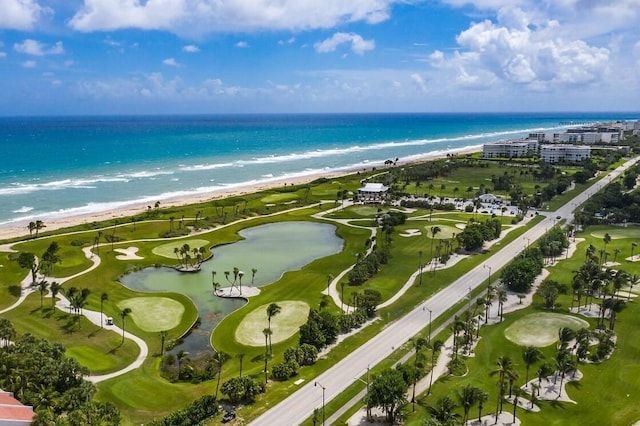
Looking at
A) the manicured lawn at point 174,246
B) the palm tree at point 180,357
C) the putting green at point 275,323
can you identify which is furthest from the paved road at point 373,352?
the manicured lawn at point 174,246

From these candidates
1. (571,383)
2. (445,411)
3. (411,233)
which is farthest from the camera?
(411,233)

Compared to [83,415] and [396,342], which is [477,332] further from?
[83,415]

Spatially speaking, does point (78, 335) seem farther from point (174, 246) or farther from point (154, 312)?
point (174, 246)

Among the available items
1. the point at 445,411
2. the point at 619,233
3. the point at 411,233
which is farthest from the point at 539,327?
the point at 619,233

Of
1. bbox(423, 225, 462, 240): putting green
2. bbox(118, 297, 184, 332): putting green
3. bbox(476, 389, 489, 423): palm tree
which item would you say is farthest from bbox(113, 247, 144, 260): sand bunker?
bbox(476, 389, 489, 423): palm tree

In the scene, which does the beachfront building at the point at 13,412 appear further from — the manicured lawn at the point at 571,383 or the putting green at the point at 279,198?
the putting green at the point at 279,198

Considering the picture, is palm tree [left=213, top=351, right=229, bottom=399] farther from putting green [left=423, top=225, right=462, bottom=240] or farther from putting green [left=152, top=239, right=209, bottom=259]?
putting green [left=423, top=225, right=462, bottom=240]
